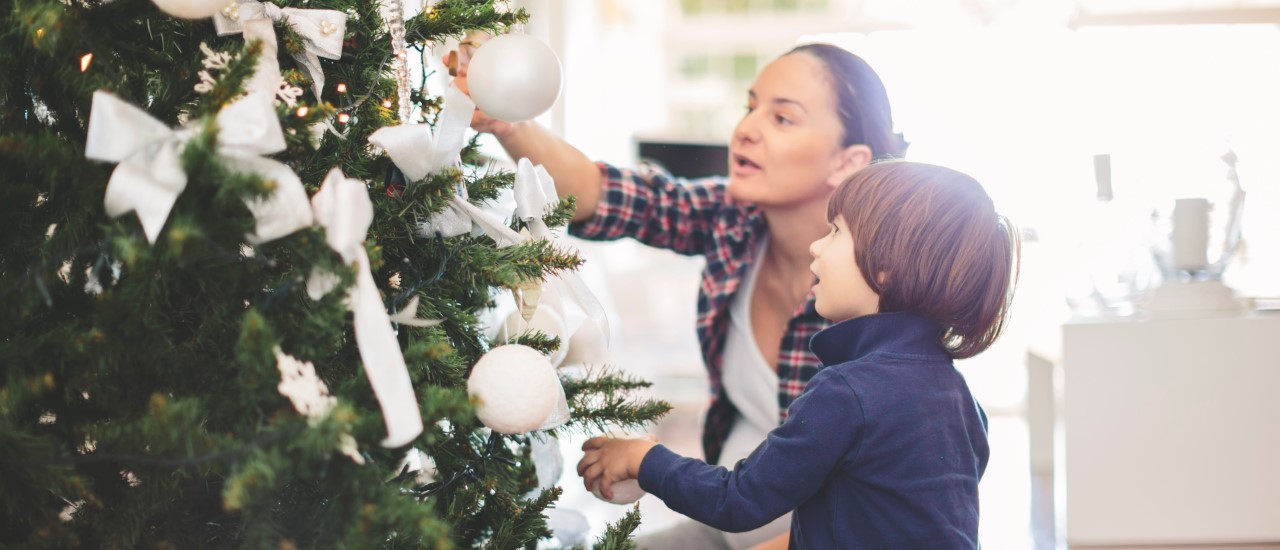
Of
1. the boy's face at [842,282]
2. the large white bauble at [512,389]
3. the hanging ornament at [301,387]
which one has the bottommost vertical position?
the boy's face at [842,282]

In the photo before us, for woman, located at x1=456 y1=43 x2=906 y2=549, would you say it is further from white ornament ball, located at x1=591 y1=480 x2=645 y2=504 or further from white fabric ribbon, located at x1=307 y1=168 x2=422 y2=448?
white fabric ribbon, located at x1=307 y1=168 x2=422 y2=448

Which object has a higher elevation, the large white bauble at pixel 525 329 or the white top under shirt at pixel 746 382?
the large white bauble at pixel 525 329

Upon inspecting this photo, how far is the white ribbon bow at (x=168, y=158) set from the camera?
56 cm

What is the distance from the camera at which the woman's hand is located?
0.94 m

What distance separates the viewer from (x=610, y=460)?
0.97 m

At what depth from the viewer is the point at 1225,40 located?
3.81 m

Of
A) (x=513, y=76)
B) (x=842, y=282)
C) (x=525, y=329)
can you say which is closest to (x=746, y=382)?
(x=842, y=282)

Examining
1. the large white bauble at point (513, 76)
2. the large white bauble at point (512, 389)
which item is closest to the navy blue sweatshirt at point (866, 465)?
the large white bauble at point (512, 389)

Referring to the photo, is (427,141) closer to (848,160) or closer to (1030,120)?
(848,160)

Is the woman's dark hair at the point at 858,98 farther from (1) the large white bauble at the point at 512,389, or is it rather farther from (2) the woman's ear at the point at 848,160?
(1) the large white bauble at the point at 512,389

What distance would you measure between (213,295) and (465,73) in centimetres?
48

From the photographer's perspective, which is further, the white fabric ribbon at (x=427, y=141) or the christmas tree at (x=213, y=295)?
the white fabric ribbon at (x=427, y=141)

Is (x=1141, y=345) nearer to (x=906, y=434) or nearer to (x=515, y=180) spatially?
(x=906, y=434)

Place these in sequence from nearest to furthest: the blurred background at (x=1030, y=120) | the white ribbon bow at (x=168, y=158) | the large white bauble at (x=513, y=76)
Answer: the white ribbon bow at (x=168, y=158) < the large white bauble at (x=513, y=76) < the blurred background at (x=1030, y=120)
